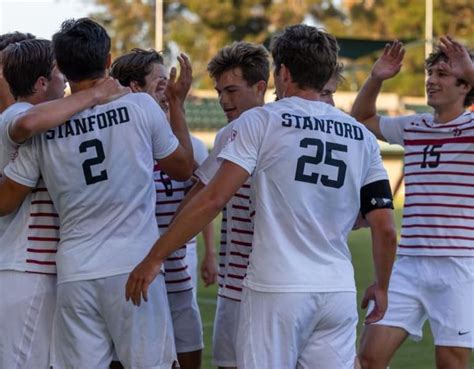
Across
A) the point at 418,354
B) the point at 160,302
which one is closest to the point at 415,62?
the point at 418,354

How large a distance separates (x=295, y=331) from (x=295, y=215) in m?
0.49

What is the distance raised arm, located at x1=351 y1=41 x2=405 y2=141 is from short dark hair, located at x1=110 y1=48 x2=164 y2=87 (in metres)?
1.32

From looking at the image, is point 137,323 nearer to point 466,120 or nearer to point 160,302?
point 160,302

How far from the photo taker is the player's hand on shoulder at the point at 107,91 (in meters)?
4.63

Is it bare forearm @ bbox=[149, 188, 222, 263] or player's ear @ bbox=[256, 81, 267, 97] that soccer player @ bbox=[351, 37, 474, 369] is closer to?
player's ear @ bbox=[256, 81, 267, 97]

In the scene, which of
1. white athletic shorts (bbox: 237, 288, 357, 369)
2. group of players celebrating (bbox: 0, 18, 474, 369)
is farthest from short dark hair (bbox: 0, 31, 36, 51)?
white athletic shorts (bbox: 237, 288, 357, 369)

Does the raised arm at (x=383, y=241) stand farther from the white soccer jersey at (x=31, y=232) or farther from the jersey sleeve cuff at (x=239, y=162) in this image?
the white soccer jersey at (x=31, y=232)

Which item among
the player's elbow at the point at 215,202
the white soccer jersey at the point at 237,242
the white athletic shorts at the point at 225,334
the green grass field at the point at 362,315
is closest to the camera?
the player's elbow at the point at 215,202

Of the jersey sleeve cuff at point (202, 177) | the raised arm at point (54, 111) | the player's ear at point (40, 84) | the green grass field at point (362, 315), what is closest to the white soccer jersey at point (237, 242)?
the jersey sleeve cuff at point (202, 177)

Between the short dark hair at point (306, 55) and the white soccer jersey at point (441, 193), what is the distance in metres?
1.62

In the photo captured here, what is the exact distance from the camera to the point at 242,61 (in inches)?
231

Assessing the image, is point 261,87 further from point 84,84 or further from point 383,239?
point 383,239

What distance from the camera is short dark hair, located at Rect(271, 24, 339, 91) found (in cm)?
443

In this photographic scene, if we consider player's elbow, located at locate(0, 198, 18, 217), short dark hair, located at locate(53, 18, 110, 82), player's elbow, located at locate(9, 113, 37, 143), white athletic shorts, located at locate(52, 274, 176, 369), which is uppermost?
short dark hair, located at locate(53, 18, 110, 82)
